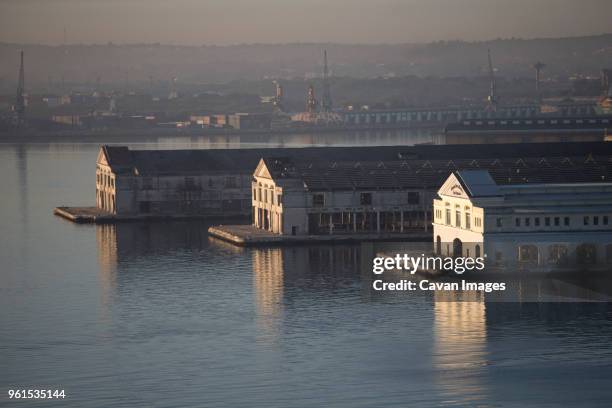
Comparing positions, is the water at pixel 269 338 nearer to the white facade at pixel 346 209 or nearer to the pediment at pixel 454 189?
the white facade at pixel 346 209

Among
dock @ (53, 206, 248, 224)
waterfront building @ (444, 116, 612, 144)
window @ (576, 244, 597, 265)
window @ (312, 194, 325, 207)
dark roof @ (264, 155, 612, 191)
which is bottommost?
window @ (576, 244, 597, 265)

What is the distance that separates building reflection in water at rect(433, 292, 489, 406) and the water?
0.03 m

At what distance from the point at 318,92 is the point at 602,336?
138 m

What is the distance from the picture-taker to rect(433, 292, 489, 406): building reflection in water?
1801 centimetres

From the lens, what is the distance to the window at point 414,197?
104 ft

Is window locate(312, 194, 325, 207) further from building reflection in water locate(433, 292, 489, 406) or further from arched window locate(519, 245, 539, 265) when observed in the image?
building reflection in water locate(433, 292, 489, 406)

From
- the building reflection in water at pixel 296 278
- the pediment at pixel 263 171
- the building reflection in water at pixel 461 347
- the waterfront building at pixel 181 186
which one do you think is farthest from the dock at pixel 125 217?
the building reflection in water at pixel 461 347

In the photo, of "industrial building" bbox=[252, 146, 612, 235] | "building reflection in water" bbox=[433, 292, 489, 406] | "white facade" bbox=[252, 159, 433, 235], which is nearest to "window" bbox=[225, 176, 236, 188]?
"industrial building" bbox=[252, 146, 612, 235]

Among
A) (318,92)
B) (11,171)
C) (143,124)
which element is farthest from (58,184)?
(318,92)

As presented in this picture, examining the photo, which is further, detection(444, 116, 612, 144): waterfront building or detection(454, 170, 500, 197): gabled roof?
detection(444, 116, 612, 144): waterfront building

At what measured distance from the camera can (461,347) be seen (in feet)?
66.1

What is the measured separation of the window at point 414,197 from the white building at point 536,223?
18.8 feet

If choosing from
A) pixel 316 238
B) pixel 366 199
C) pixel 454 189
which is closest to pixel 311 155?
pixel 366 199

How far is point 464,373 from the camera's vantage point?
18.8 m
